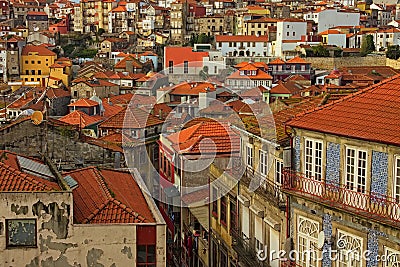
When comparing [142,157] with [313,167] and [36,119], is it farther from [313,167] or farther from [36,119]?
[313,167]

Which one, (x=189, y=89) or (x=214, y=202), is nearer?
(x=214, y=202)

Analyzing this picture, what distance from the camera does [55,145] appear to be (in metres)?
25.4

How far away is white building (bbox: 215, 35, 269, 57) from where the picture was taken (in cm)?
10500

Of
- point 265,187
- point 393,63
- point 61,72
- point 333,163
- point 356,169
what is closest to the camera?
point 356,169

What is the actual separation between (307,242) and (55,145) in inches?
499

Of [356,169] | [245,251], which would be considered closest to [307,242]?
[356,169]

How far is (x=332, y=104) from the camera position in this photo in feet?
51.0

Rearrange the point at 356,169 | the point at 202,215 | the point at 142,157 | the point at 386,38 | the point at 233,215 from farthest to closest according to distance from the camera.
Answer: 1. the point at 386,38
2. the point at 142,157
3. the point at 202,215
4. the point at 233,215
5. the point at 356,169

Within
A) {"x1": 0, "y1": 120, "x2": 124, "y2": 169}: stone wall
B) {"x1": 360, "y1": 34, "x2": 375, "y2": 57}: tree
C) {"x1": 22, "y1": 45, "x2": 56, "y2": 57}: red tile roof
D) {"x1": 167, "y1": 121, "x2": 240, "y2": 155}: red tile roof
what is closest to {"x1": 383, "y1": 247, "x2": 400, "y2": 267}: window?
{"x1": 167, "y1": 121, "x2": 240, "y2": 155}: red tile roof

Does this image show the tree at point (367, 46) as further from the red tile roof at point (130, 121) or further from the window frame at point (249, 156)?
the window frame at point (249, 156)

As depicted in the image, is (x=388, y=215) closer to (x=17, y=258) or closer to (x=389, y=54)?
(x=17, y=258)

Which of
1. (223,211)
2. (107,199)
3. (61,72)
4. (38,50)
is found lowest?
(223,211)

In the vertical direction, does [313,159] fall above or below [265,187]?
above

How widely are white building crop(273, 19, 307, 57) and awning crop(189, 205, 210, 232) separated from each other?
7935 centimetres
